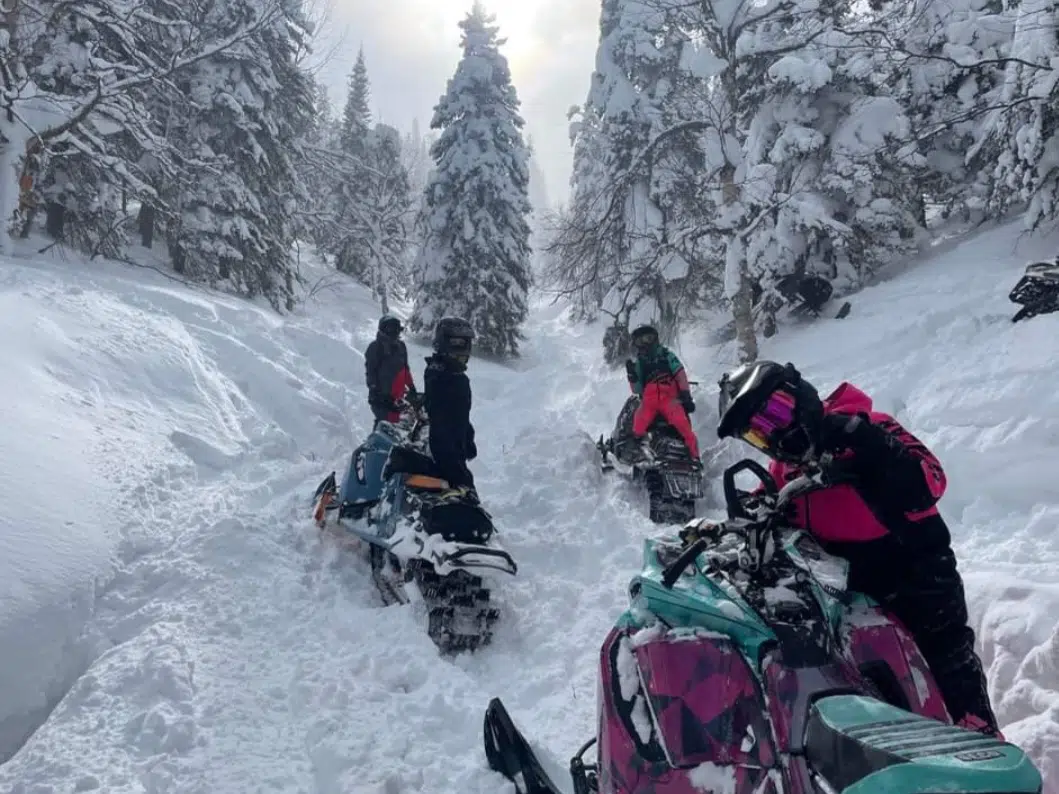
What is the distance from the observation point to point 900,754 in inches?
53.4

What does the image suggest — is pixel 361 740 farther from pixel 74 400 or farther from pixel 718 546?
pixel 74 400

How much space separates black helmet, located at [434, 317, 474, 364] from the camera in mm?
4949

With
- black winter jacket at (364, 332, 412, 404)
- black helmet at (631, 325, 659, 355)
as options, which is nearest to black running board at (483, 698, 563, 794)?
black helmet at (631, 325, 659, 355)

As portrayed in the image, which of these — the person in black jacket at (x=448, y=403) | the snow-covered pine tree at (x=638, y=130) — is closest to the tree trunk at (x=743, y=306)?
the snow-covered pine tree at (x=638, y=130)

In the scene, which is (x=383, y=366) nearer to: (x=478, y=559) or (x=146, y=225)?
(x=478, y=559)

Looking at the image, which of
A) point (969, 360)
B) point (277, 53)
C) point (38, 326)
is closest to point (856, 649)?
point (969, 360)

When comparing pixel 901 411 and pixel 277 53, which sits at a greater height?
pixel 277 53

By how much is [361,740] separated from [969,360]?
6612 mm

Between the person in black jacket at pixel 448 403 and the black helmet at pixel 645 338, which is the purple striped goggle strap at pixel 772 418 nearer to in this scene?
the person in black jacket at pixel 448 403

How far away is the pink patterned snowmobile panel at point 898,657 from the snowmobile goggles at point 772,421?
645 millimetres

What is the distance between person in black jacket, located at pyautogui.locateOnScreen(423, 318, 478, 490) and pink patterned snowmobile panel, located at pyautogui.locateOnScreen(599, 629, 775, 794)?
2933mm

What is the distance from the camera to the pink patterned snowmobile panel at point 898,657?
2.16 m

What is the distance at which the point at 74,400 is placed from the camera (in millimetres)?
6105

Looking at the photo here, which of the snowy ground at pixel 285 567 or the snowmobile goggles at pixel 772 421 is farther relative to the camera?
the snowy ground at pixel 285 567
